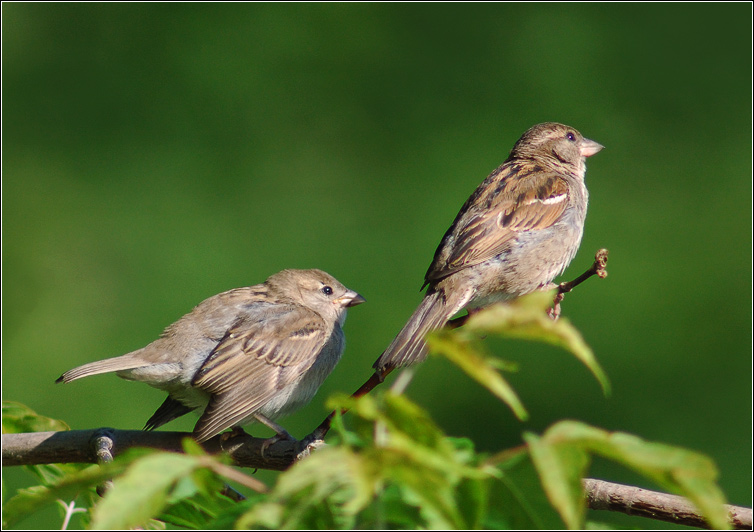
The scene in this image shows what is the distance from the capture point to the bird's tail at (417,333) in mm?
3113

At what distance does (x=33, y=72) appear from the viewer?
9578 millimetres

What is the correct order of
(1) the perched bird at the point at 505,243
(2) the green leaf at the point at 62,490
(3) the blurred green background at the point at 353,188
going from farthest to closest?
(3) the blurred green background at the point at 353,188 → (1) the perched bird at the point at 505,243 → (2) the green leaf at the point at 62,490

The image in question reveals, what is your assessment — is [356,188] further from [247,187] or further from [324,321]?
[324,321]

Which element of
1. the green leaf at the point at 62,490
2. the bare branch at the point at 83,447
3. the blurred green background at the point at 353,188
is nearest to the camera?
the green leaf at the point at 62,490

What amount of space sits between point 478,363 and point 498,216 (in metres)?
3.06

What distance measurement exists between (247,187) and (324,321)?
4319 millimetres

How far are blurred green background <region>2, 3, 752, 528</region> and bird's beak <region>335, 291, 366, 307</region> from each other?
58.3 inches

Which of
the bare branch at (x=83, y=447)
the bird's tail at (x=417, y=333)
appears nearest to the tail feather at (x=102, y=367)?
the bare branch at (x=83, y=447)

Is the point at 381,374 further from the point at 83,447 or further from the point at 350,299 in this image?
the point at 350,299

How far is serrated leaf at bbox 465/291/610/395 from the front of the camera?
985 millimetres

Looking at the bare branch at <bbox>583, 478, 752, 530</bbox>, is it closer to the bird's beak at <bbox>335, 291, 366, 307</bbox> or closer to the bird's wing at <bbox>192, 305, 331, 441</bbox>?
the bird's wing at <bbox>192, 305, 331, 441</bbox>

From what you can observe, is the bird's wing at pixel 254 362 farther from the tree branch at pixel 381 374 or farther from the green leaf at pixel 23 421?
the tree branch at pixel 381 374

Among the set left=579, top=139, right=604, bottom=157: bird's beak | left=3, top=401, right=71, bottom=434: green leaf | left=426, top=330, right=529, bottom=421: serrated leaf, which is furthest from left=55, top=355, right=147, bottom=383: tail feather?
left=579, top=139, right=604, bottom=157: bird's beak

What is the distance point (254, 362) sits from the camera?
3.78 m
